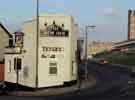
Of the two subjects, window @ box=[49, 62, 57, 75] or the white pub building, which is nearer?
the white pub building

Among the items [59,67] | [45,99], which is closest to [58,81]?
[59,67]

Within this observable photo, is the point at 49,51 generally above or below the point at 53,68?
above

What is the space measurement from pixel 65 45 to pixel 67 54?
1153mm

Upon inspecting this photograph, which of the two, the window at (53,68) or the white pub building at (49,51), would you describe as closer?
the white pub building at (49,51)

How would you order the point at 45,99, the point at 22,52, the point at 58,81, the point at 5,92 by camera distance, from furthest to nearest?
the point at 22,52
the point at 58,81
the point at 5,92
the point at 45,99

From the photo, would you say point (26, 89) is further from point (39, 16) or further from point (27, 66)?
point (39, 16)

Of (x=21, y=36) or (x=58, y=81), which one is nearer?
(x=58, y=81)

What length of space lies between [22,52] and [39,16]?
Result: 6585 millimetres

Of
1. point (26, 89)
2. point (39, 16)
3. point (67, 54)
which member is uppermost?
point (39, 16)

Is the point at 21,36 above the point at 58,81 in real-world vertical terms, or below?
above

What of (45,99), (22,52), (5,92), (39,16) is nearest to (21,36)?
(22,52)

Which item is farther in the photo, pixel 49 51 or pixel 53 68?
pixel 49 51

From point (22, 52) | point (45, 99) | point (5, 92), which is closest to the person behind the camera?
point (45, 99)

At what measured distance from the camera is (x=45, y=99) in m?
41.1
